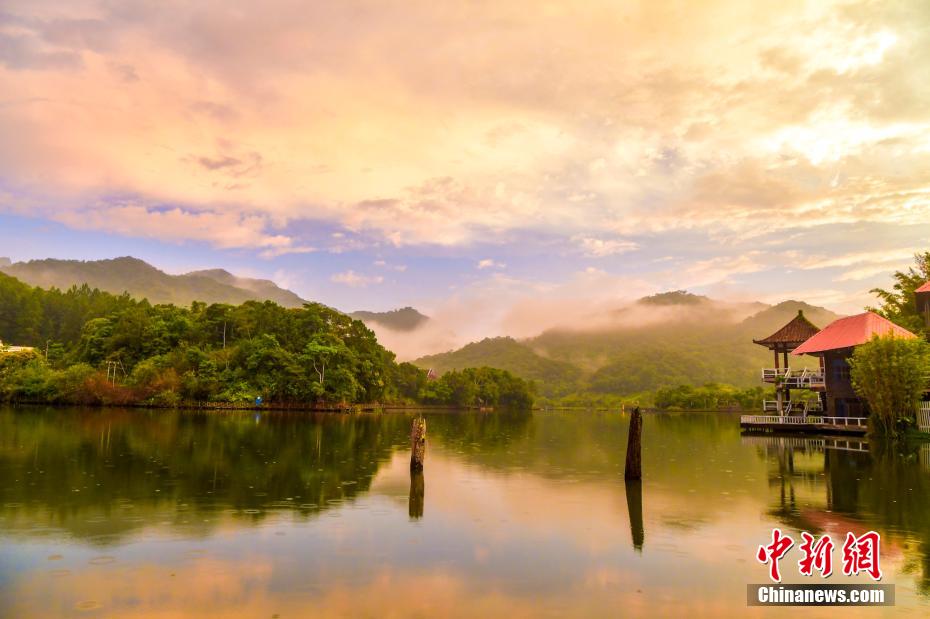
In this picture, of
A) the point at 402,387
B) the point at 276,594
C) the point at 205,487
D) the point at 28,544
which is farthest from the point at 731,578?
the point at 402,387

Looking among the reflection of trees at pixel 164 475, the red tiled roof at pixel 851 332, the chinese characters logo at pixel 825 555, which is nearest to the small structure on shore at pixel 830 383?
the red tiled roof at pixel 851 332

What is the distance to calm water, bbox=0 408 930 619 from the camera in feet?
31.8

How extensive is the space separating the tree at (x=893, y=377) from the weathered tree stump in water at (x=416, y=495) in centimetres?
3522

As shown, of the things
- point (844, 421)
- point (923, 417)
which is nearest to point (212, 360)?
point (844, 421)

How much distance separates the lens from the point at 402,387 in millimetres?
152750

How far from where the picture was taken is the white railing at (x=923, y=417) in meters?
41.1

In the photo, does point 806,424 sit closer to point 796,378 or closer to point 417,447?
point 796,378

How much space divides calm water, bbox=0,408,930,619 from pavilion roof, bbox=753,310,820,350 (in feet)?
108

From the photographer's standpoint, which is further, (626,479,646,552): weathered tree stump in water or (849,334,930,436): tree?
(849,334,930,436): tree

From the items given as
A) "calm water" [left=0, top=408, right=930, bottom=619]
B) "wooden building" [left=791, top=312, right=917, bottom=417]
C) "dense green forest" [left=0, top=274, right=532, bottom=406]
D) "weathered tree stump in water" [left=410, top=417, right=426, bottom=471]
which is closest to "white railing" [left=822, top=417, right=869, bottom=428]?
"wooden building" [left=791, top=312, right=917, bottom=417]

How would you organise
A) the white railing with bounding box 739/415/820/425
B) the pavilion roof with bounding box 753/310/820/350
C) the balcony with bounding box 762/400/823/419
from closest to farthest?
1. the white railing with bounding box 739/415/820/425
2. the balcony with bounding box 762/400/823/419
3. the pavilion roof with bounding box 753/310/820/350

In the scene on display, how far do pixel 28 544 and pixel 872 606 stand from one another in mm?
16081

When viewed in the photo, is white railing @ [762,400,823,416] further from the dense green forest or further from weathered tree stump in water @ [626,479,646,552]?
the dense green forest

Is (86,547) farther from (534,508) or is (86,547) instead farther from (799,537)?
(799,537)
